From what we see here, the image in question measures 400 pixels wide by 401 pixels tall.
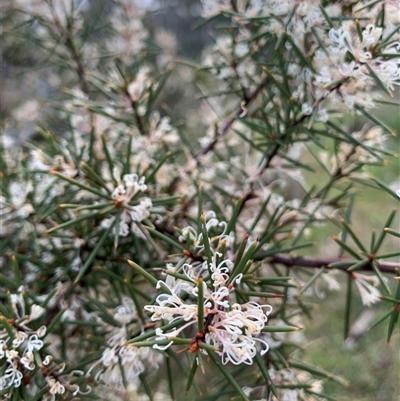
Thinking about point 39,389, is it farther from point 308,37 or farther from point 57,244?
point 308,37

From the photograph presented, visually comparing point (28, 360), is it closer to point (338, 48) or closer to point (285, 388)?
point (285, 388)

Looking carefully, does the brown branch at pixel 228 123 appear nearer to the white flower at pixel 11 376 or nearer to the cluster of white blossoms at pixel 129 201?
the cluster of white blossoms at pixel 129 201

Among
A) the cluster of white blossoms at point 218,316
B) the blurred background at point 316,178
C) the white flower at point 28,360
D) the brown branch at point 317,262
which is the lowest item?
the blurred background at point 316,178

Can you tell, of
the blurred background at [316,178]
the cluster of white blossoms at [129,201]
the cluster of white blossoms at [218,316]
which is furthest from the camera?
the blurred background at [316,178]

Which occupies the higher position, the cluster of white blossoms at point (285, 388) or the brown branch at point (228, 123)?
the brown branch at point (228, 123)

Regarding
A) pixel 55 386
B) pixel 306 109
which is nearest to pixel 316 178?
pixel 306 109

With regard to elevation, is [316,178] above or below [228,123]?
below

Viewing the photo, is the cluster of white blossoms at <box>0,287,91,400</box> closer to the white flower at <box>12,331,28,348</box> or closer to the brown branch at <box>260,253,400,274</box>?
the white flower at <box>12,331,28,348</box>

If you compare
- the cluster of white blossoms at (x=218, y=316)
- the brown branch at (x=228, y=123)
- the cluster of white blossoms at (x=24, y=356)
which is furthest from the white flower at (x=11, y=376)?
the brown branch at (x=228, y=123)

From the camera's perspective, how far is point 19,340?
26cm

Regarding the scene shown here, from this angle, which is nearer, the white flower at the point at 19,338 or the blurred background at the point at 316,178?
the white flower at the point at 19,338

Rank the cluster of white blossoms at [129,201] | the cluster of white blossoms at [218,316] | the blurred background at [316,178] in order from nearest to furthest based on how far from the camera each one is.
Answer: the cluster of white blossoms at [218,316] → the cluster of white blossoms at [129,201] → the blurred background at [316,178]

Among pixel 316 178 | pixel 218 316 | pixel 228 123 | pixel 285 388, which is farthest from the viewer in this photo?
pixel 316 178

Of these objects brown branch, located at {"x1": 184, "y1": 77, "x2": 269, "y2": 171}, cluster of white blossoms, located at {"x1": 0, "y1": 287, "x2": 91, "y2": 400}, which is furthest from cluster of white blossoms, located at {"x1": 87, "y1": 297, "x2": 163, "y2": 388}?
brown branch, located at {"x1": 184, "y1": 77, "x2": 269, "y2": 171}
